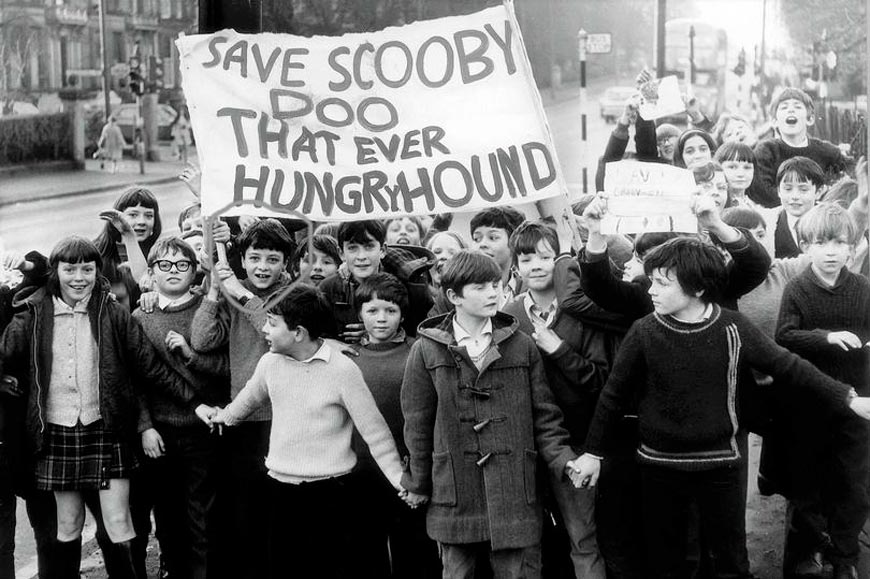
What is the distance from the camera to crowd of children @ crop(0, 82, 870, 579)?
4.48m

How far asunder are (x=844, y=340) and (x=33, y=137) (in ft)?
28.7

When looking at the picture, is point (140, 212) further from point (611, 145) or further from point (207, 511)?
point (611, 145)

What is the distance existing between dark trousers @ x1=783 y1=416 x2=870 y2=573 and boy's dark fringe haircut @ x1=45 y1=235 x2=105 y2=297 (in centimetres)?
342

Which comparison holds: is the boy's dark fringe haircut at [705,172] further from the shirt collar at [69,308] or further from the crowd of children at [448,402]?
the shirt collar at [69,308]

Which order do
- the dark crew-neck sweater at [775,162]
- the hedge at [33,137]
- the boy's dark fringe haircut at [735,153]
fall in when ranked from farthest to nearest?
1. the hedge at [33,137]
2. the dark crew-neck sweater at [775,162]
3. the boy's dark fringe haircut at [735,153]

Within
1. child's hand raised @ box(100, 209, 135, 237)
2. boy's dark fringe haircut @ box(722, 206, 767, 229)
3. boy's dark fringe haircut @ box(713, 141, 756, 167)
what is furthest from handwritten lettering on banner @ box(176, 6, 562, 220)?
boy's dark fringe haircut @ box(713, 141, 756, 167)

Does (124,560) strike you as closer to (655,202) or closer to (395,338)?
(395,338)

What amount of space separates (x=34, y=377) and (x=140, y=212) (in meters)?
1.52

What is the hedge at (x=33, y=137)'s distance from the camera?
1092 cm

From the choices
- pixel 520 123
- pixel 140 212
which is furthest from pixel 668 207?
pixel 140 212

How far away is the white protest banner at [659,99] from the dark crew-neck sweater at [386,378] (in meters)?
2.22

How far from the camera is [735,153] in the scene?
23.2ft

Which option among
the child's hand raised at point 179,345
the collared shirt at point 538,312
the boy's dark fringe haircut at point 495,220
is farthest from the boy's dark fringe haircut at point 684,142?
the child's hand raised at point 179,345

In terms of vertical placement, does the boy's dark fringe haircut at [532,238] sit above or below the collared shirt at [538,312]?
above
